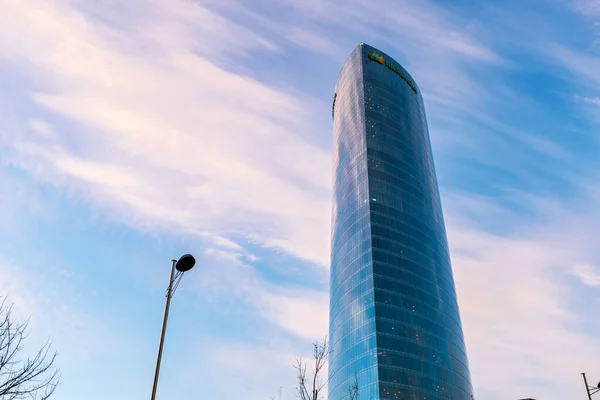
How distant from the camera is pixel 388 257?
12181 centimetres

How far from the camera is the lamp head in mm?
17094

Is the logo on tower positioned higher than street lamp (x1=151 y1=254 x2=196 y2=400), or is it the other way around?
the logo on tower

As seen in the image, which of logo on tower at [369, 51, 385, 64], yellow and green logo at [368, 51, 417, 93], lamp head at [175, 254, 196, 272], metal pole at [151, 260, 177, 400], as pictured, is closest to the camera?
metal pole at [151, 260, 177, 400]

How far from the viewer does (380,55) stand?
17275cm

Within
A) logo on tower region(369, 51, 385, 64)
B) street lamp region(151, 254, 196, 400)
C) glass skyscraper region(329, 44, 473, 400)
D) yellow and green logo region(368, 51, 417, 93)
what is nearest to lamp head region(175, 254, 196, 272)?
street lamp region(151, 254, 196, 400)

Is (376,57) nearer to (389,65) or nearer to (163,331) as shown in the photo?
(389,65)

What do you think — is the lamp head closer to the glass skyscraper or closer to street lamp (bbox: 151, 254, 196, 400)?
street lamp (bbox: 151, 254, 196, 400)

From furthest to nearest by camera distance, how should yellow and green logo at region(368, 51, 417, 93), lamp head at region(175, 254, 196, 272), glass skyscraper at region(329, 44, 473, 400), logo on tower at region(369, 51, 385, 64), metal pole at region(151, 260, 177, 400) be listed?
yellow and green logo at region(368, 51, 417, 93), logo on tower at region(369, 51, 385, 64), glass skyscraper at region(329, 44, 473, 400), lamp head at region(175, 254, 196, 272), metal pole at region(151, 260, 177, 400)

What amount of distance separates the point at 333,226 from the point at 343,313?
1369 inches

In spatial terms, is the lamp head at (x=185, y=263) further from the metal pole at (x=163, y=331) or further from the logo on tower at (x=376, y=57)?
the logo on tower at (x=376, y=57)

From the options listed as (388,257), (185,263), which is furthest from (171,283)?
(388,257)

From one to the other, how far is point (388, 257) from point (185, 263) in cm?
10911

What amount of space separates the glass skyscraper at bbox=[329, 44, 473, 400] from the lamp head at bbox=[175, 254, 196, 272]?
95.7 metres

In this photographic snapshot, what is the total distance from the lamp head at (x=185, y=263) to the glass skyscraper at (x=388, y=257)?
314 feet
